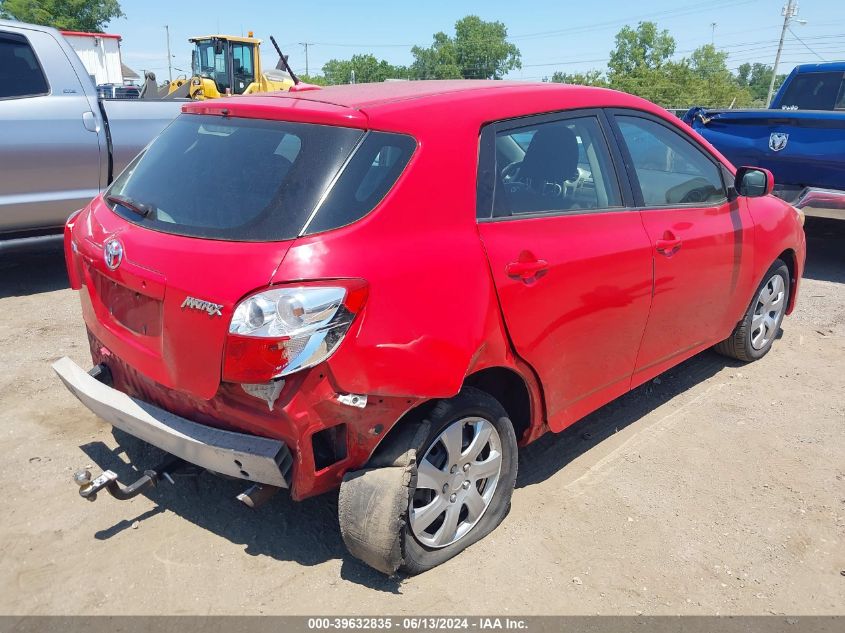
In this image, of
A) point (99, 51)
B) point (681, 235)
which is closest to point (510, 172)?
point (681, 235)

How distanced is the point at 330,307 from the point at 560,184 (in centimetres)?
140

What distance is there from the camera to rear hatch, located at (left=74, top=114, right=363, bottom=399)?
2365mm

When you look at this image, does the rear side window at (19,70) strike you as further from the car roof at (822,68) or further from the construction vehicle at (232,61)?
the construction vehicle at (232,61)

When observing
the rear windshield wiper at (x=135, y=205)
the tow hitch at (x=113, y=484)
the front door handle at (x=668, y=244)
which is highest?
the rear windshield wiper at (x=135, y=205)

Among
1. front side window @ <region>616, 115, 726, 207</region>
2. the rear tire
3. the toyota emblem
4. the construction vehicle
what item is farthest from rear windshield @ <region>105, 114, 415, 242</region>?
the construction vehicle

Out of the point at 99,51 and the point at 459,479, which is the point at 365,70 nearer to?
the point at 99,51

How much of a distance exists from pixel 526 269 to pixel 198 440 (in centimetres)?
137

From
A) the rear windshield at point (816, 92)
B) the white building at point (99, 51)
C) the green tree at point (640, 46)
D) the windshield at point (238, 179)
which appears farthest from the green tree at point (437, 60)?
the windshield at point (238, 179)

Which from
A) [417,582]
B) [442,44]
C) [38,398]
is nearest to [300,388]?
[417,582]

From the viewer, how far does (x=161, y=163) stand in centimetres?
304

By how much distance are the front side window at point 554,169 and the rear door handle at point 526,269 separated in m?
0.22

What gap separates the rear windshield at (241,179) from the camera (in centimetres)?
245

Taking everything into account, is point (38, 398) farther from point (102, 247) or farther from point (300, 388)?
point (300, 388)

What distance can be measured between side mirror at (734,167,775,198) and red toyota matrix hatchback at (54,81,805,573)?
3.31ft
